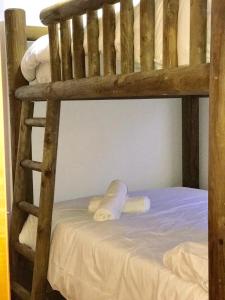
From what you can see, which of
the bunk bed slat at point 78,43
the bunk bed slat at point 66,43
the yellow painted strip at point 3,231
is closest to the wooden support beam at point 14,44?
the bunk bed slat at point 66,43

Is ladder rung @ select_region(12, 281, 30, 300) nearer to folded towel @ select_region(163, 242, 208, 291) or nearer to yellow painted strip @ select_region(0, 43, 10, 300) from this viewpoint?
folded towel @ select_region(163, 242, 208, 291)

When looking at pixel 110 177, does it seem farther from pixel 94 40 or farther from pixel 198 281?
pixel 198 281

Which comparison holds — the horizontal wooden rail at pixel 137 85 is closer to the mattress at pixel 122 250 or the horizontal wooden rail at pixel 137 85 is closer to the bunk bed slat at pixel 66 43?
the bunk bed slat at pixel 66 43

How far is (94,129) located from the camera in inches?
123

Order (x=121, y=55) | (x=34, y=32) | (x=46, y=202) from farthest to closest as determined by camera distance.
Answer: (x=34, y=32)
(x=46, y=202)
(x=121, y=55)

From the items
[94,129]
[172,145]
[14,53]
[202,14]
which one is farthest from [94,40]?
[172,145]

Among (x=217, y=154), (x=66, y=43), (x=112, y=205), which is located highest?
(x=66, y=43)

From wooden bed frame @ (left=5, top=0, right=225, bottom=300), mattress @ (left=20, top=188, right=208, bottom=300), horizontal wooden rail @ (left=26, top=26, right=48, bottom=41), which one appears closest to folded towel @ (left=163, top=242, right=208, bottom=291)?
mattress @ (left=20, top=188, right=208, bottom=300)

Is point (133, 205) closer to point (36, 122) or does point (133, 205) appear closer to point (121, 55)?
point (36, 122)

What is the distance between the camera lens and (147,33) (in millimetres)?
1605

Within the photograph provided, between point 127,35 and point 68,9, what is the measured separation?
1.31ft

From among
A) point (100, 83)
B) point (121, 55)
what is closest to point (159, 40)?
point (121, 55)

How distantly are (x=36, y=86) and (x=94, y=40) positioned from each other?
610 mm

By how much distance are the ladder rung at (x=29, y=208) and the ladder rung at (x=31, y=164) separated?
0.68 feet
